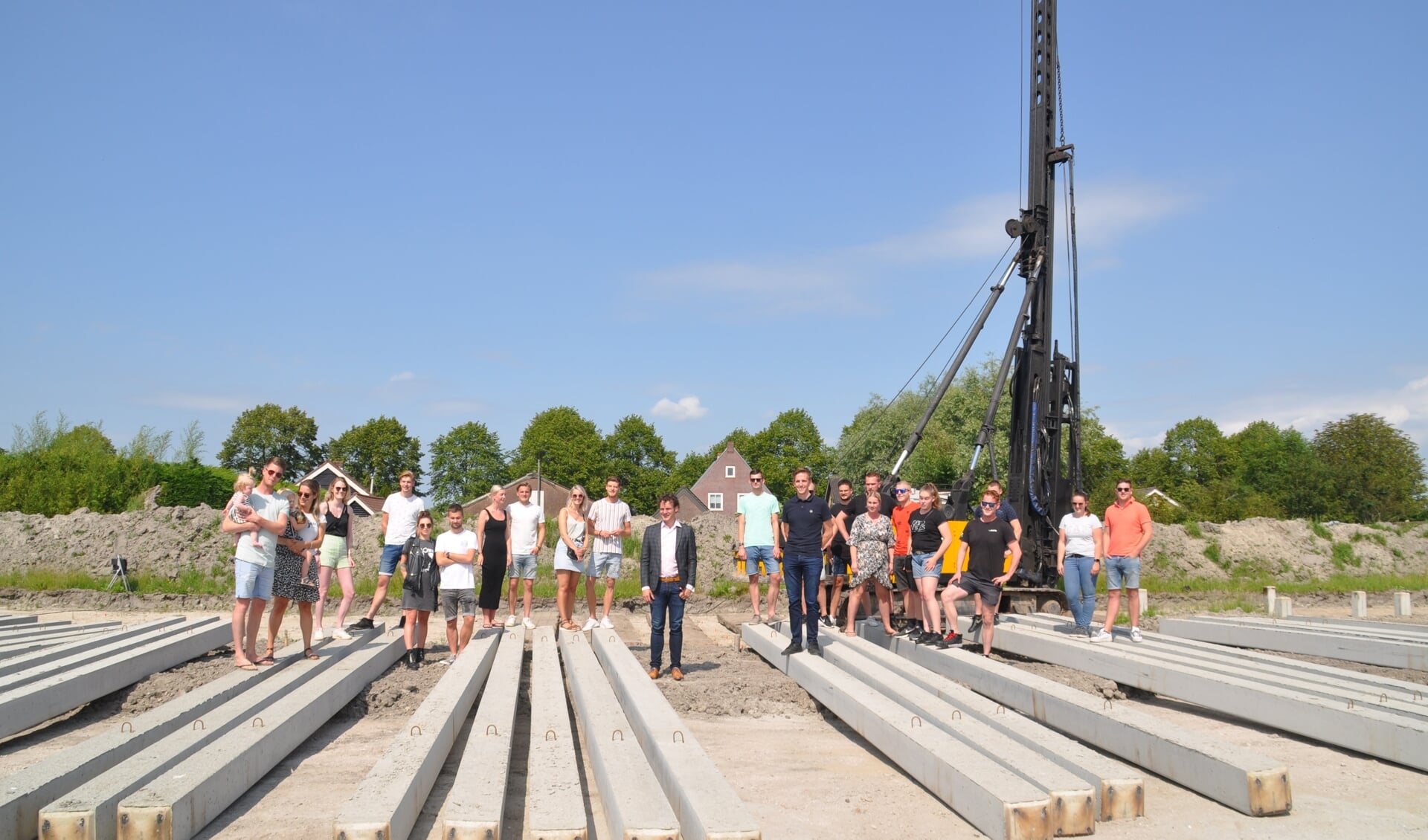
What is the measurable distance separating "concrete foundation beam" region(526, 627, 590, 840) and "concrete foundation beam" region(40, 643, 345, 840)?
1725 mm

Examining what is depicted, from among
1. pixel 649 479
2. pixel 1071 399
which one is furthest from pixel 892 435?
pixel 1071 399

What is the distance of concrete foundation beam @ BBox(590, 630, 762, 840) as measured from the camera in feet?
13.5

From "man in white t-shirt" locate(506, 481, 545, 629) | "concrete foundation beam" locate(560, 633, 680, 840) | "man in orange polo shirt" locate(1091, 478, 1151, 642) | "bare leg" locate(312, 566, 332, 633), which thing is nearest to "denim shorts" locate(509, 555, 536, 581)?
"man in white t-shirt" locate(506, 481, 545, 629)

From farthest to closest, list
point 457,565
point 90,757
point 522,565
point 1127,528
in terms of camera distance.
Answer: point 522,565 < point 1127,528 < point 457,565 < point 90,757

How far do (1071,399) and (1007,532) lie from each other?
5.87m

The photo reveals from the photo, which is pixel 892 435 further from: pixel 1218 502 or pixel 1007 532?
pixel 1007 532

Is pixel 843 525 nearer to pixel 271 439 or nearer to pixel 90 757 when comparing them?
pixel 90 757

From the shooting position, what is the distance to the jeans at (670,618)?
9102 mm

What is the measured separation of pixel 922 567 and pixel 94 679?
713cm

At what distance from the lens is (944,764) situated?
204 inches

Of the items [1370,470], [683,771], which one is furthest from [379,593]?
[1370,470]

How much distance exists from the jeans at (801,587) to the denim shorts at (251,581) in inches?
172

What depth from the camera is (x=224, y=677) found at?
743cm

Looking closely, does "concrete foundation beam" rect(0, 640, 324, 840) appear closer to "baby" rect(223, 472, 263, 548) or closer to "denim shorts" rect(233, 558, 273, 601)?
"denim shorts" rect(233, 558, 273, 601)
